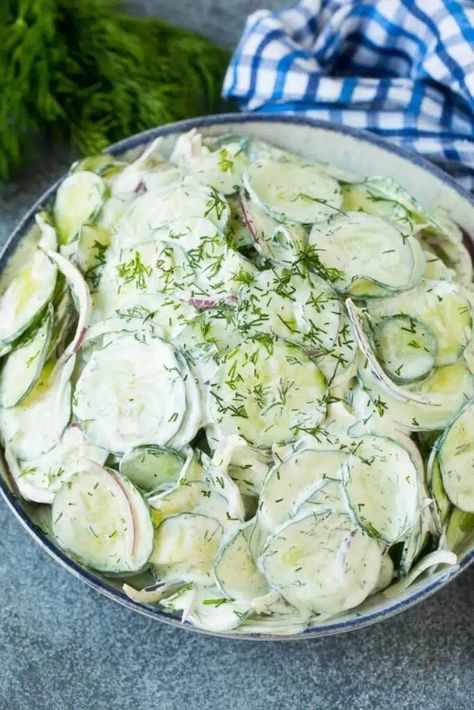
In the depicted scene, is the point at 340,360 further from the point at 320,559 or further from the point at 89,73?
the point at 89,73

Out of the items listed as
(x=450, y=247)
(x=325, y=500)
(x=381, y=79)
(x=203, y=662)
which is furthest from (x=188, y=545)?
(x=381, y=79)

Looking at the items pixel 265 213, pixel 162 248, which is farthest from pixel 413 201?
pixel 162 248

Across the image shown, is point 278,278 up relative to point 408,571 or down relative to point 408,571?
up

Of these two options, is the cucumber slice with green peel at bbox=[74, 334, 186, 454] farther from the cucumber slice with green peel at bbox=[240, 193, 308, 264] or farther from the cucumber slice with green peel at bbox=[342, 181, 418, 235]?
the cucumber slice with green peel at bbox=[342, 181, 418, 235]

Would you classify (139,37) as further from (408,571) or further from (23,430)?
(408,571)

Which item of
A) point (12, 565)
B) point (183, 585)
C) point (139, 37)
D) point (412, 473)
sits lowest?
point (12, 565)

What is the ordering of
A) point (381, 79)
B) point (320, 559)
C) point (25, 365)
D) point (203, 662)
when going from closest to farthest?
point (320, 559) < point (25, 365) < point (203, 662) < point (381, 79)
